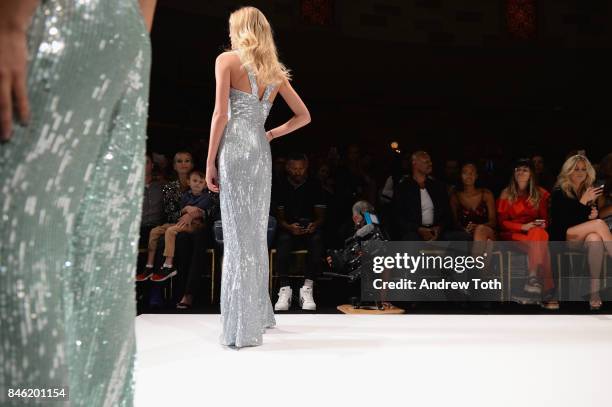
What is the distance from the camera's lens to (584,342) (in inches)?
118

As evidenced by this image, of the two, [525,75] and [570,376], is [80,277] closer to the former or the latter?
[570,376]

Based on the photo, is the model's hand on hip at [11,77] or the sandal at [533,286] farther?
the sandal at [533,286]

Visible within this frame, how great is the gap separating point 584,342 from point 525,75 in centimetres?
572

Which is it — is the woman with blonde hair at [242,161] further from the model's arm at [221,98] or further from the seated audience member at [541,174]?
the seated audience member at [541,174]

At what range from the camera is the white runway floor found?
6.11ft

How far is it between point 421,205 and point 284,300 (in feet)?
4.27

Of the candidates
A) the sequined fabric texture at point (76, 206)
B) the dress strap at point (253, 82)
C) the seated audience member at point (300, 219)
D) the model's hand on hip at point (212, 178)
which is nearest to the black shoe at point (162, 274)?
the seated audience member at point (300, 219)

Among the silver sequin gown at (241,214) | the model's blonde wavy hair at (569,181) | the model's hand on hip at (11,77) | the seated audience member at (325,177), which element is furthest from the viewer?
the seated audience member at (325,177)

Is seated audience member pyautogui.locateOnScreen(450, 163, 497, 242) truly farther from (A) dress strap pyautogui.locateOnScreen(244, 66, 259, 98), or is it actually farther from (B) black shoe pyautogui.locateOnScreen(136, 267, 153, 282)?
(A) dress strap pyautogui.locateOnScreen(244, 66, 259, 98)

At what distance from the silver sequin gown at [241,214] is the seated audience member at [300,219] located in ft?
5.49

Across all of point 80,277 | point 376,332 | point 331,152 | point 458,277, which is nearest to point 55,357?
point 80,277

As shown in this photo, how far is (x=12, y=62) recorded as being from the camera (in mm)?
581

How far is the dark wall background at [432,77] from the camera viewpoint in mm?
7617

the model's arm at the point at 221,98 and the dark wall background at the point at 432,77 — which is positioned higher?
the dark wall background at the point at 432,77
